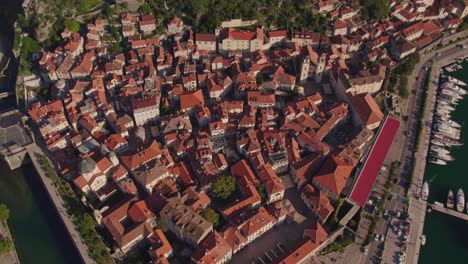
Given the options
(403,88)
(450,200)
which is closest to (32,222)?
(450,200)

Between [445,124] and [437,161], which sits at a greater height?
[445,124]

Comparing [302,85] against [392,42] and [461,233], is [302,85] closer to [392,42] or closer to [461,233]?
[392,42]

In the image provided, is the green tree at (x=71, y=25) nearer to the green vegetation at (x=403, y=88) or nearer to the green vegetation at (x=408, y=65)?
the green vegetation at (x=408, y=65)

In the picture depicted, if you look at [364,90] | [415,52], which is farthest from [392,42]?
[364,90]

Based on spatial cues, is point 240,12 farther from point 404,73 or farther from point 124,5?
point 404,73

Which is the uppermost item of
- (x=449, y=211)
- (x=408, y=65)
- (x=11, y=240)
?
(x=408, y=65)

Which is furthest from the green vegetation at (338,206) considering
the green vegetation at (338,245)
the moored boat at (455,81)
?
the moored boat at (455,81)

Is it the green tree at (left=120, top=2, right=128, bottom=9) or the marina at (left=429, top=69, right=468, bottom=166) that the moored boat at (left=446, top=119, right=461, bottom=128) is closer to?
the marina at (left=429, top=69, right=468, bottom=166)

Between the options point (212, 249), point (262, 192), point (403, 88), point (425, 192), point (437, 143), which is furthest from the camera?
point (403, 88)

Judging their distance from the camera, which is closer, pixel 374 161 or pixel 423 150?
pixel 374 161
